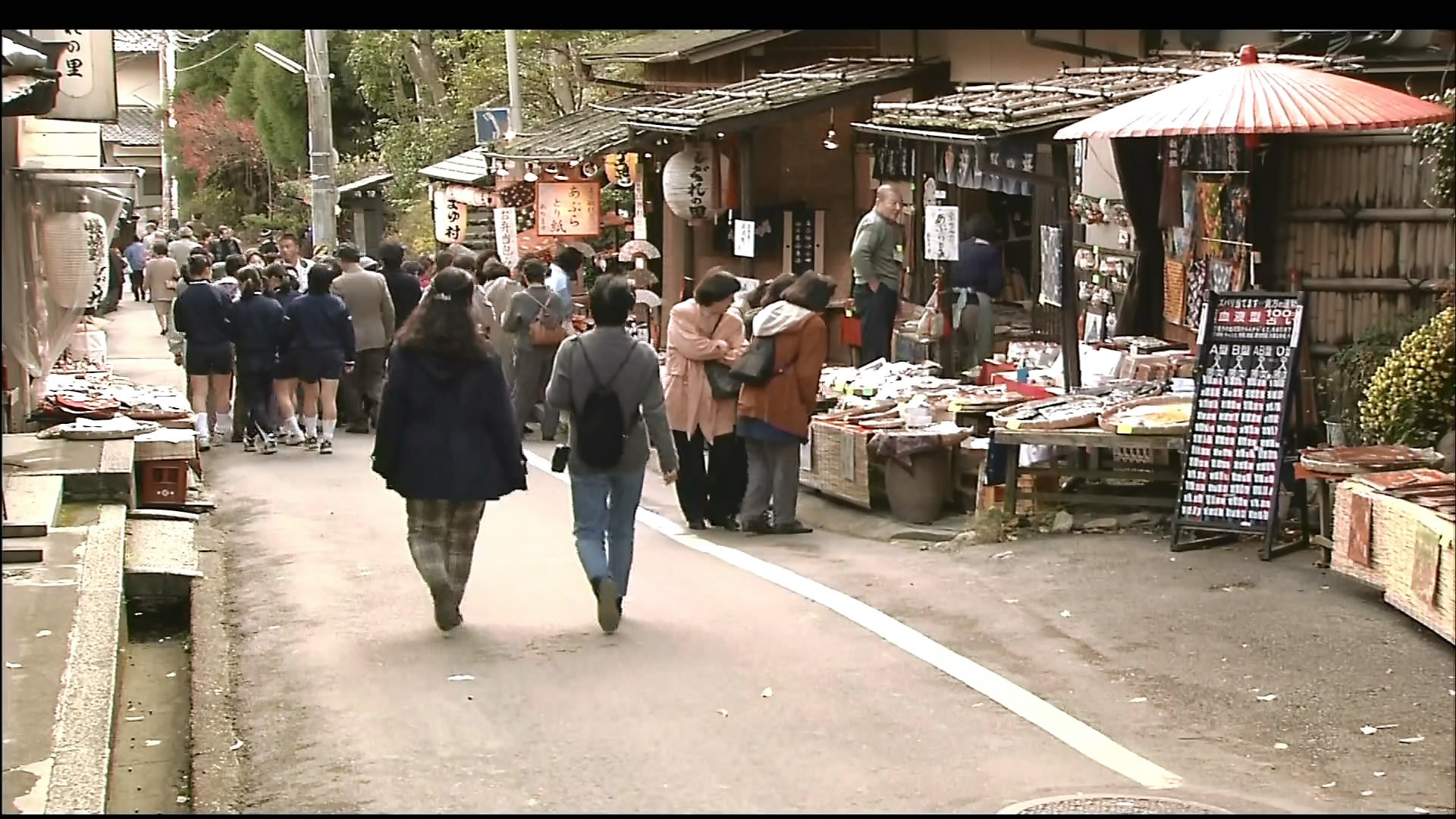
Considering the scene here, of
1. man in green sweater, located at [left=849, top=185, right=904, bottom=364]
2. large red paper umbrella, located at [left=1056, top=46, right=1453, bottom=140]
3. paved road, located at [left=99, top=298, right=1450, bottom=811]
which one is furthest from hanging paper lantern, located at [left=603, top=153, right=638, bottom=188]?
large red paper umbrella, located at [left=1056, top=46, right=1453, bottom=140]

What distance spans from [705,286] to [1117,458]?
3213 millimetres

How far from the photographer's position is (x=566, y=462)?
10297 millimetres

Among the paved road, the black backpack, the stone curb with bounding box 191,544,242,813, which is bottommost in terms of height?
the stone curb with bounding box 191,544,242,813

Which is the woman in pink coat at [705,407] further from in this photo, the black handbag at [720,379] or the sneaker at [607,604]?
the sneaker at [607,604]

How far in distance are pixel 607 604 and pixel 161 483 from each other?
6.31 meters

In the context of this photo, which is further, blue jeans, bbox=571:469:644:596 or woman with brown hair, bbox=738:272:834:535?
woman with brown hair, bbox=738:272:834:535

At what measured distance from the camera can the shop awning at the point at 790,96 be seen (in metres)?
19.5

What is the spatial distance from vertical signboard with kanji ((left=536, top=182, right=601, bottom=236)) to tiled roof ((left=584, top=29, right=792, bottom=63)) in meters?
2.31

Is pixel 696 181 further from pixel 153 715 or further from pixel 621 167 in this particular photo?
pixel 153 715

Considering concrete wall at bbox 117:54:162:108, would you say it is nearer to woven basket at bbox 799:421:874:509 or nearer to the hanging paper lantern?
the hanging paper lantern

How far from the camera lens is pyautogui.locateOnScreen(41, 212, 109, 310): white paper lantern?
16.1 m

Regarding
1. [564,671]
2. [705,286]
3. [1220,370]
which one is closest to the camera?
[564,671]

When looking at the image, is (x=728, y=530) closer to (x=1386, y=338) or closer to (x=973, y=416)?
(x=973, y=416)
